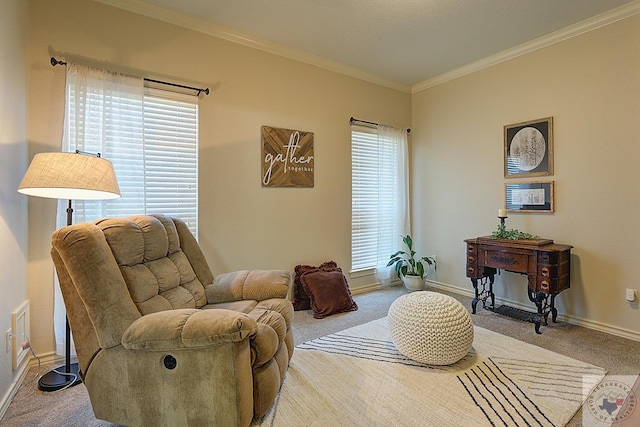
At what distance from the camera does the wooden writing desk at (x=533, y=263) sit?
2709mm

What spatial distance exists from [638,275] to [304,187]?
3077 millimetres

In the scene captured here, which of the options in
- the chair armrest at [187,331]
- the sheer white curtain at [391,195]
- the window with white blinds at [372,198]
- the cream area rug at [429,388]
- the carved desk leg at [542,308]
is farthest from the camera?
the sheer white curtain at [391,195]

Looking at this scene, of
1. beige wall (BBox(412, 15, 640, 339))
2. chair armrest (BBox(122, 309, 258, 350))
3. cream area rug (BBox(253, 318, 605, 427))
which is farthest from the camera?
beige wall (BBox(412, 15, 640, 339))

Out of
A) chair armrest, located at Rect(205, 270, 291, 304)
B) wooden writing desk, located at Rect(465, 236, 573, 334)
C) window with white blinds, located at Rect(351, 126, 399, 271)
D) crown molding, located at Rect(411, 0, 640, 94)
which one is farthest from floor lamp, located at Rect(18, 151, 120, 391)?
crown molding, located at Rect(411, 0, 640, 94)

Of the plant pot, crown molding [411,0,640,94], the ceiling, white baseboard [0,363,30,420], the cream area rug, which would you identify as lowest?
the cream area rug

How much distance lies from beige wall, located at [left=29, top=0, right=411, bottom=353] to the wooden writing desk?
139 centimetres

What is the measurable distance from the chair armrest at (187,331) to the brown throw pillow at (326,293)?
1.85m

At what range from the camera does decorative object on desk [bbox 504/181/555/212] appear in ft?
10.3

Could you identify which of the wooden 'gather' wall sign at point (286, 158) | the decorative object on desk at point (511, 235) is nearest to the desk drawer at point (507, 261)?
the decorative object on desk at point (511, 235)

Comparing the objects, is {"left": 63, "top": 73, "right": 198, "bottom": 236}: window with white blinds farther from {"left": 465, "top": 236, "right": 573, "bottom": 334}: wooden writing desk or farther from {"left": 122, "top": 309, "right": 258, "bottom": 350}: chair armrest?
{"left": 465, "top": 236, "right": 573, "bottom": 334}: wooden writing desk

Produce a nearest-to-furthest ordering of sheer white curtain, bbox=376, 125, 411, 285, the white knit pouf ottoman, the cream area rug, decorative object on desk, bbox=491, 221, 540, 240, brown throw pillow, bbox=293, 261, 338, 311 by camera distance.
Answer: the cream area rug
the white knit pouf ottoman
decorative object on desk, bbox=491, 221, 540, 240
brown throw pillow, bbox=293, 261, 338, 311
sheer white curtain, bbox=376, 125, 411, 285

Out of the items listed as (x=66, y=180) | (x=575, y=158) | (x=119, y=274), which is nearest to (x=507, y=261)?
(x=575, y=158)

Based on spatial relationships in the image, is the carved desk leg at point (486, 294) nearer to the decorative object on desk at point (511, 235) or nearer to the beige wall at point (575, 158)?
the beige wall at point (575, 158)

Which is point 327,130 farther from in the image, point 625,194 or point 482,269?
point 625,194
